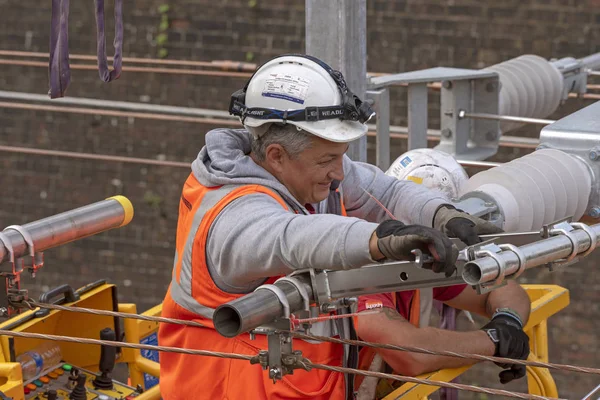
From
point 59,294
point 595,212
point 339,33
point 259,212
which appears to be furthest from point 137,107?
point 259,212

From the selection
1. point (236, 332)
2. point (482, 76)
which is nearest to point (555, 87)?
point (482, 76)

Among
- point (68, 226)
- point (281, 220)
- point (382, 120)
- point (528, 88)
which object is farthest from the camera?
point (528, 88)

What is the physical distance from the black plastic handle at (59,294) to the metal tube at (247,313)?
1507mm

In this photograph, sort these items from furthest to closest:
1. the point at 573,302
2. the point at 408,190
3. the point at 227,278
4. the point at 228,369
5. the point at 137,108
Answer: the point at 137,108, the point at 573,302, the point at 408,190, the point at 228,369, the point at 227,278

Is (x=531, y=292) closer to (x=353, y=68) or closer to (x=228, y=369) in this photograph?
(x=353, y=68)

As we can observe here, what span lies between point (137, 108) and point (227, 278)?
20.6 ft

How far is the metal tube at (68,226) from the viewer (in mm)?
2938

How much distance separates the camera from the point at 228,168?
2.83m

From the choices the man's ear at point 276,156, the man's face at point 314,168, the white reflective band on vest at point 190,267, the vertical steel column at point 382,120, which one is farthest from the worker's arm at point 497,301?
the white reflective band on vest at point 190,267

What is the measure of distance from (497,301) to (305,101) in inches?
44.6

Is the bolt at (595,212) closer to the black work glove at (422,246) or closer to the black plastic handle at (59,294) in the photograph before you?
the black work glove at (422,246)

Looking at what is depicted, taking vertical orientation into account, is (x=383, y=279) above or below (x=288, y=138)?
below

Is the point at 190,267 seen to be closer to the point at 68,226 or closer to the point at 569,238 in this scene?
the point at 68,226

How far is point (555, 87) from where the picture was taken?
4.93 meters
